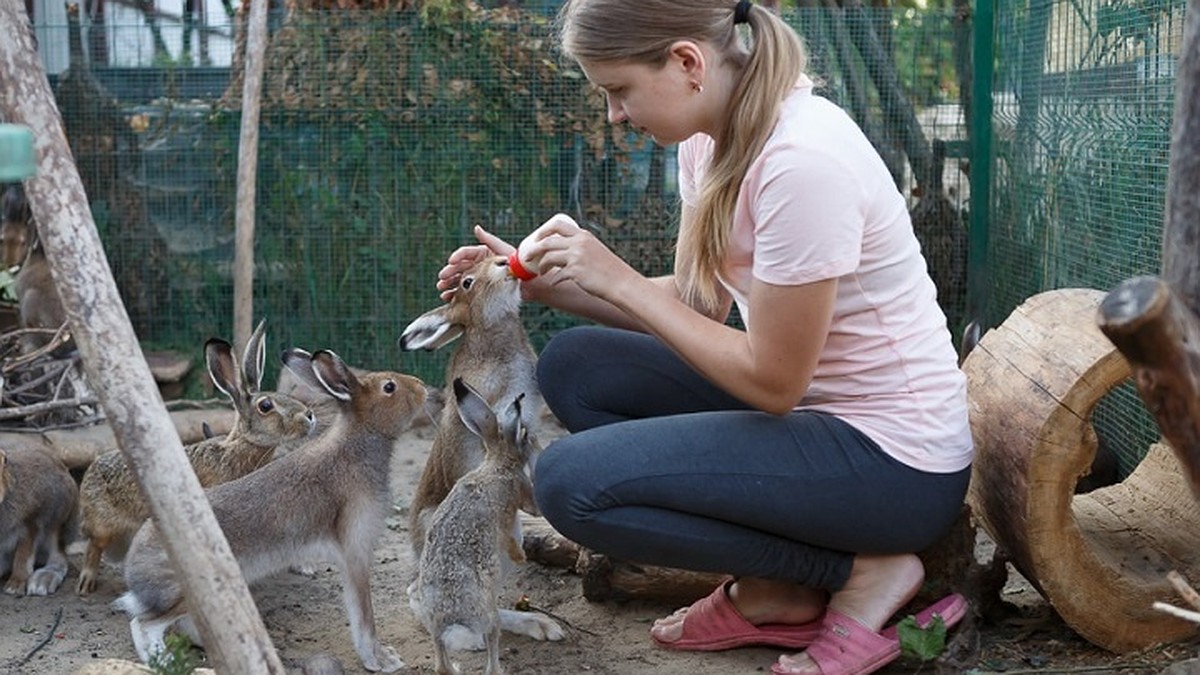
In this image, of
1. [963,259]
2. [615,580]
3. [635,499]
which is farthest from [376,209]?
[635,499]

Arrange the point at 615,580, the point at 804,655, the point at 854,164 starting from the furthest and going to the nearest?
the point at 615,580, the point at 804,655, the point at 854,164

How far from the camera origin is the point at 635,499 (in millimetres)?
4270

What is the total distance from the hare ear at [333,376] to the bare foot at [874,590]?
5.91 ft

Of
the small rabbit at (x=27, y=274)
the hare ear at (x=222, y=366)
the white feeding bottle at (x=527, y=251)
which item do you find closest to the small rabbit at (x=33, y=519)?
the hare ear at (x=222, y=366)

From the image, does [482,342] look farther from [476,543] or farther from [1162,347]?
[1162,347]

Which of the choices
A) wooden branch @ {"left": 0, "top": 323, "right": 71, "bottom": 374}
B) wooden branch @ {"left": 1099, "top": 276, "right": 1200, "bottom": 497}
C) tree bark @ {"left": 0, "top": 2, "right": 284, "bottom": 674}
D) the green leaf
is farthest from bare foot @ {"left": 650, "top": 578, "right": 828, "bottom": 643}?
wooden branch @ {"left": 0, "top": 323, "right": 71, "bottom": 374}

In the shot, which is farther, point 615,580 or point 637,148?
point 637,148

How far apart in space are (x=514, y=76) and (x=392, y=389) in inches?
146

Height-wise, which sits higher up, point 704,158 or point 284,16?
point 284,16

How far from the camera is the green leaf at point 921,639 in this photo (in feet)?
14.5

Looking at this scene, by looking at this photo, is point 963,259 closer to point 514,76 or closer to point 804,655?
point 514,76

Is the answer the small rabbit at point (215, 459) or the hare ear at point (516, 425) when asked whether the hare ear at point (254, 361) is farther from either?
the hare ear at point (516, 425)

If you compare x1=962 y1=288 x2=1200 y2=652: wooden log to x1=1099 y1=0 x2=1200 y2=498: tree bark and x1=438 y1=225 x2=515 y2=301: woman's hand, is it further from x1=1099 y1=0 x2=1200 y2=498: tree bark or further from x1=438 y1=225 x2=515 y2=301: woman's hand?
x1=438 y1=225 x2=515 y2=301: woman's hand

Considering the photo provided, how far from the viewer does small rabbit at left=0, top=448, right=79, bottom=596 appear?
5703 mm
